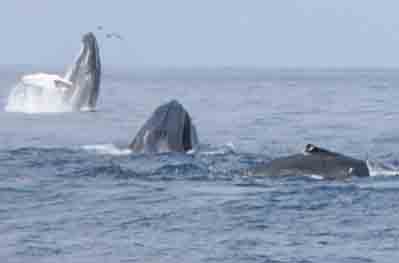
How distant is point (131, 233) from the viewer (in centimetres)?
1381

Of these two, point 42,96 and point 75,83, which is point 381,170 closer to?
point 75,83

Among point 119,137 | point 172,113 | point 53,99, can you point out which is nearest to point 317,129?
point 119,137

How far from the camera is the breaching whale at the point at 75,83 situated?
3428 centimetres

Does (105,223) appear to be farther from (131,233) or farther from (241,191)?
(241,191)

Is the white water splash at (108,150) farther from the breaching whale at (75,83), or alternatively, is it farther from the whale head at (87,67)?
the whale head at (87,67)

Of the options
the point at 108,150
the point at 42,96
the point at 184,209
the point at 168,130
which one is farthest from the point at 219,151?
the point at 42,96

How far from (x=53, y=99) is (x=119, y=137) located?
8.27 meters

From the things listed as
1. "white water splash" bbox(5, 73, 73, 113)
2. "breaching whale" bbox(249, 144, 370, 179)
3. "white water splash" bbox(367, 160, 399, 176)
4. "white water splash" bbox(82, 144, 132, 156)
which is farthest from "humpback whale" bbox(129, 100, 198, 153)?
"white water splash" bbox(5, 73, 73, 113)

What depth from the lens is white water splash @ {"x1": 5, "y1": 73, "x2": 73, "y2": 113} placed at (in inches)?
1336

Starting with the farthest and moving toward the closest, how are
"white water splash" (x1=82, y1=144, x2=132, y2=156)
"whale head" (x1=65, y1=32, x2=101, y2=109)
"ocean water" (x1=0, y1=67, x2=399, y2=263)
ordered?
"whale head" (x1=65, y1=32, x2=101, y2=109) < "white water splash" (x1=82, y1=144, x2=132, y2=156) < "ocean water" (x1=0, y1=67, x2=399, y2=263)

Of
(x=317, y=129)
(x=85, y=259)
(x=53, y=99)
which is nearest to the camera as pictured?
(x=85, y=259)

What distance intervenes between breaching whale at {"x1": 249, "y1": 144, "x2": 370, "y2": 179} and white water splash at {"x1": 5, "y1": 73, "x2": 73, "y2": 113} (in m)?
16.5

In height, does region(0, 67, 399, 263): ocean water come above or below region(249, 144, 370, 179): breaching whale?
below

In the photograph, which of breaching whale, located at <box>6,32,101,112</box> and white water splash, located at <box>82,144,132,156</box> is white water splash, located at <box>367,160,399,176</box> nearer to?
white water splash, located at <box>82,144,132,156</box>
